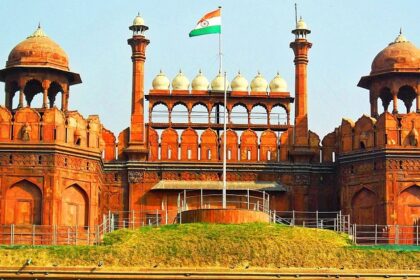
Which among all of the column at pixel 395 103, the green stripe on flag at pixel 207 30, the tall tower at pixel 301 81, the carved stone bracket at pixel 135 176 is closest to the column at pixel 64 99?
the carved stone bracket at pixel 135 176

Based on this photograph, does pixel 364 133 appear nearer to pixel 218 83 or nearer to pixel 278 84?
pixel 278 84

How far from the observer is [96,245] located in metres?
34.0

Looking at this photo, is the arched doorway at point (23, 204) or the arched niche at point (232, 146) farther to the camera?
the arched niche at point (232, 146)

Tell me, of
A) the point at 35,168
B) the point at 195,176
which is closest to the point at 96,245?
the point at 35,168

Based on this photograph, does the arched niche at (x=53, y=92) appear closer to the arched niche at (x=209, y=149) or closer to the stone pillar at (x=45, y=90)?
the stone pillar at (x=45, y=90)

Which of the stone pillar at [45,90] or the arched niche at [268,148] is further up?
the stone pillar at [45,90]

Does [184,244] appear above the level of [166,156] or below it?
below

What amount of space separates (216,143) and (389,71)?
7.46m

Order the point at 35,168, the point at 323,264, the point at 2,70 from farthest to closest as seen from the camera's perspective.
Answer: the point at 2,70
the point at 35,168
the point at 323,264

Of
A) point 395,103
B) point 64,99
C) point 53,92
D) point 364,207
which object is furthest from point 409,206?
point 53,92

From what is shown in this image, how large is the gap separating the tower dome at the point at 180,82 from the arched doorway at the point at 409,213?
10.3 meters

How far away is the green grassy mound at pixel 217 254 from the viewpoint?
3262cm

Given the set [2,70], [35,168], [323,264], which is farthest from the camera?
[2,70]

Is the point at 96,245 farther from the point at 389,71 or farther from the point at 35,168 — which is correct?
Answer: the point at 389,71
